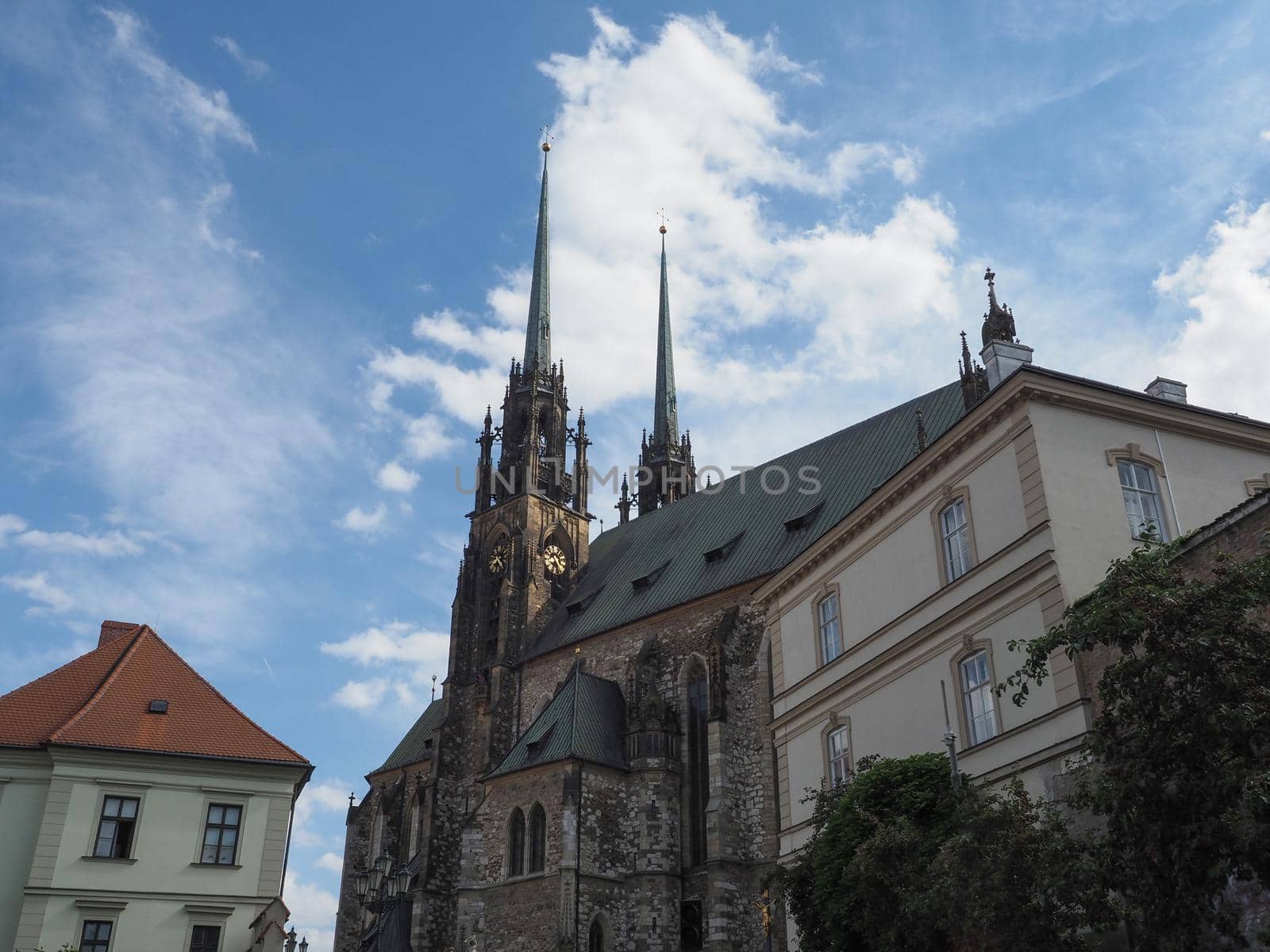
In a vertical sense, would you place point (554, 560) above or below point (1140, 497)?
above

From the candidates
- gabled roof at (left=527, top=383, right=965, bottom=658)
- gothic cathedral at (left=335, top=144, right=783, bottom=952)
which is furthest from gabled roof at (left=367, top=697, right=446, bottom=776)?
gabled roof at (left=527, top=383, right=965, bottom=658)

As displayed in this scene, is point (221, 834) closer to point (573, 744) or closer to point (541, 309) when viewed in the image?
point (573, 744)

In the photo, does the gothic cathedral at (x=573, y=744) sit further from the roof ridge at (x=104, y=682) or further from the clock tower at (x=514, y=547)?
the roof ridge at (x=104, y=682)

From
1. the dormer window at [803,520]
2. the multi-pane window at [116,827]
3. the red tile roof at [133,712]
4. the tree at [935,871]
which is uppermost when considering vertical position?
the dormer window at [803,520]

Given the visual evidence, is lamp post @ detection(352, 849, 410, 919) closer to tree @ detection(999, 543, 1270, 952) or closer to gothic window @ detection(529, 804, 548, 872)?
gothic window @ detection(529, 804, 548, 872)

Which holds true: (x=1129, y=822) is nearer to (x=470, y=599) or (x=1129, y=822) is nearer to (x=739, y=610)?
(x=739, y=610)

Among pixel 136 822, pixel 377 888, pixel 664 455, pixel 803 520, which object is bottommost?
pixel 377 888

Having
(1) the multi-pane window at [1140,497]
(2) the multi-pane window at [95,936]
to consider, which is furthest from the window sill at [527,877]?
(1) the multi-pane window at [1140,497]

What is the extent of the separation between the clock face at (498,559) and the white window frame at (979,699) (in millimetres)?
26158

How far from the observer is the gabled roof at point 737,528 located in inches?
1259

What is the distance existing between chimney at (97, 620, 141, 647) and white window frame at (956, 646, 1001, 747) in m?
20.0

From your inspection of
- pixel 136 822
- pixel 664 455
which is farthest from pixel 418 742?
pixel 136 822

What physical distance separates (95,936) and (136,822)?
2157 mm

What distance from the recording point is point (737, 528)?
36.2 metres
